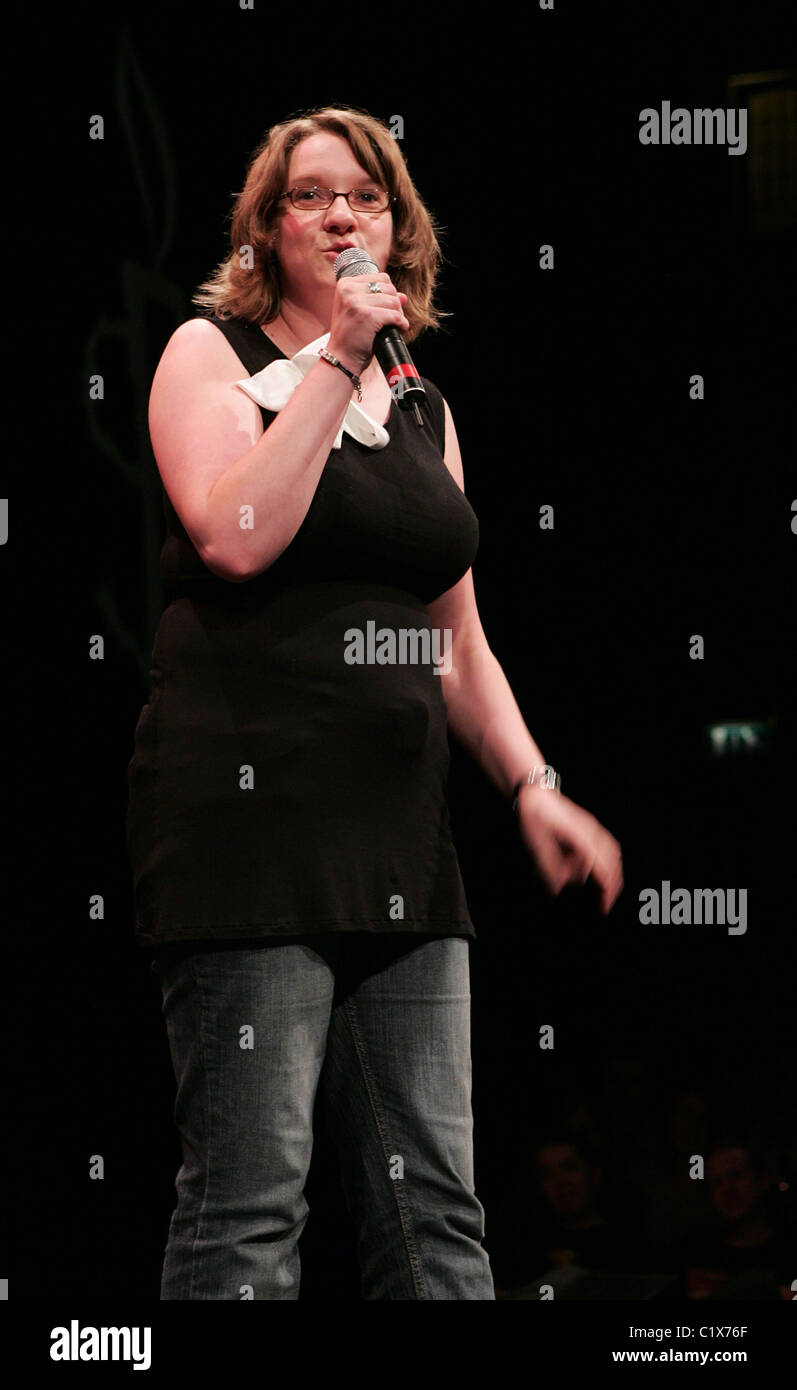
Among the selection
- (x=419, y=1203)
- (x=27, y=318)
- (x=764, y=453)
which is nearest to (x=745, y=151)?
(x=764, y=453)

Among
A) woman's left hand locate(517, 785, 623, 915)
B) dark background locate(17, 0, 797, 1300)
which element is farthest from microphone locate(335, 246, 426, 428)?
dark background locate(17, 0, 797, 1300)

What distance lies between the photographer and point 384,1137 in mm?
1215

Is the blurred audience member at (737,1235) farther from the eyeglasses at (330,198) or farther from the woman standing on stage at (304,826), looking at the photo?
the eyeglasses at (330,198)

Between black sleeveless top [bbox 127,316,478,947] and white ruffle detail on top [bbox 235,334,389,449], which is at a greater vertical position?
white ruffle detail on top [bbox 235,334,389,449]

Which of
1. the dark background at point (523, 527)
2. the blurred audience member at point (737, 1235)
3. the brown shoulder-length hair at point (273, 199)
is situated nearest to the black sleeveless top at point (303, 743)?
the brown shoulder-length hair at point (273, 199)

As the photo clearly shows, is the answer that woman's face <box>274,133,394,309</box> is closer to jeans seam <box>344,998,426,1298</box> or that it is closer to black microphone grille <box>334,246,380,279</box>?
black microphone grille <box>334,246,380,279</box>

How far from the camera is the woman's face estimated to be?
1.34 meters

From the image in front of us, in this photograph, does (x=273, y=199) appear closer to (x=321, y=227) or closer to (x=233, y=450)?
(x=321, y=227)

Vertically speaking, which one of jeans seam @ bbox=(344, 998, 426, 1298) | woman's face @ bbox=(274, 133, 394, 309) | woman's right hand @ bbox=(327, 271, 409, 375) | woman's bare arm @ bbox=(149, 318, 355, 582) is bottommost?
jeans seam @ bbox=(344, 998, 426, 1298)

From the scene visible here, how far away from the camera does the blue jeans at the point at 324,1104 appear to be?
112 cm

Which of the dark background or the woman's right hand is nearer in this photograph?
the woman's right hand

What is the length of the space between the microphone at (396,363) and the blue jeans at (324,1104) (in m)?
0.45

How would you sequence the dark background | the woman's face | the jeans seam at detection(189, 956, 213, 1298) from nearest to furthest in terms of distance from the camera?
the jeans seam at detection(189, 956, 213, 1298), the woman's face, the dark background

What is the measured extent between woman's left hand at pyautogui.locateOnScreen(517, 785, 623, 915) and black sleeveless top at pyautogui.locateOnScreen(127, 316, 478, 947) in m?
0.10
